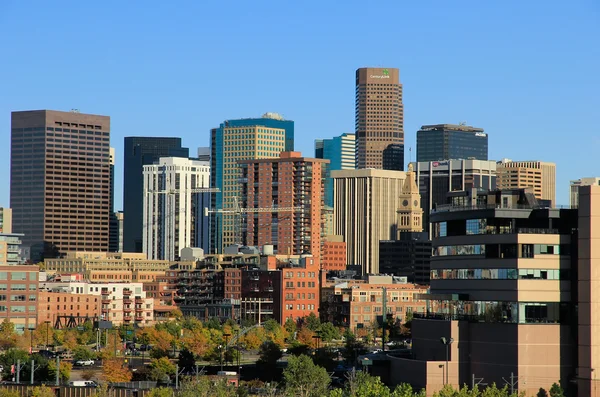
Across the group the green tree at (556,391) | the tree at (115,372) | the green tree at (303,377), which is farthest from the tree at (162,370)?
the green tree at (556,391)

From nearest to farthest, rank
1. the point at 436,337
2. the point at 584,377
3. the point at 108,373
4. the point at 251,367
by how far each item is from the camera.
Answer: the point at 584,377
the point at 436,337
the point at 108,373
the point at 251,367

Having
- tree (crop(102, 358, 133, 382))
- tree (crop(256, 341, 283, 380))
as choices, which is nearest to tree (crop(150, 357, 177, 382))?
tree (crop(102, 358, 133, 382))

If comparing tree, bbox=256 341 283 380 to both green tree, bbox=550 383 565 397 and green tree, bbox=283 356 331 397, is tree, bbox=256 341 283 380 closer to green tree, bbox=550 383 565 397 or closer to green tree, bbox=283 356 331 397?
green tree, bbox=283 356 331 397

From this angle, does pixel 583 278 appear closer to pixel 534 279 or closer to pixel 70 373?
pixel 534 279

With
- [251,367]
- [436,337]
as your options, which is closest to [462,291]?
[436,337]

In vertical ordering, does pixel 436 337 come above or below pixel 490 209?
below

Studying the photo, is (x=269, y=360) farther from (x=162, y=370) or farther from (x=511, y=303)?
(x=511, y=303)

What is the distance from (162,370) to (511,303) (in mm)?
56232

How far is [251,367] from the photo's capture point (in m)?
197

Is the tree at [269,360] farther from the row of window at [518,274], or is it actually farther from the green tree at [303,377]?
the row of window at [518,274]

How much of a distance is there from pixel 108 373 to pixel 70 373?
1240 centimetres

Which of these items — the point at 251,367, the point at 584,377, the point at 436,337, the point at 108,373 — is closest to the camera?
the point at 584,377

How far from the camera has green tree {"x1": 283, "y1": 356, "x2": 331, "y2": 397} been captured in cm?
15571

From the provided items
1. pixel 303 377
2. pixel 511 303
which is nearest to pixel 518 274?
→ pixel 511 303
